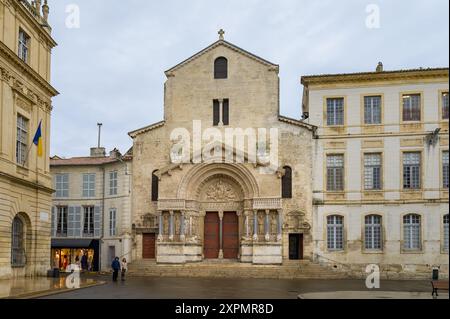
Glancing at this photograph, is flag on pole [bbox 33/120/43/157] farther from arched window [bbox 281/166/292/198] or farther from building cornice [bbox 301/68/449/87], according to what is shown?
building cornice [bbox 301/68/449/87]

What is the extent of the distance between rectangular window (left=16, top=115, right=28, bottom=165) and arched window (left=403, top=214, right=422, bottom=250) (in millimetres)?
21251

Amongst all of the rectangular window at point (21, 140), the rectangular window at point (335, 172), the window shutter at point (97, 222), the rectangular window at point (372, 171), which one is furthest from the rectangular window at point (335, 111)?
the rectangular window at point (21, 140)

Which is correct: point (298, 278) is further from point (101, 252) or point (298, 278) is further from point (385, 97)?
point (101, 252)

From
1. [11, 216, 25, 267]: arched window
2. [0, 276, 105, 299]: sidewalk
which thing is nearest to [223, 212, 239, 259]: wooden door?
[0, 276, 105, 299]: sidewalk

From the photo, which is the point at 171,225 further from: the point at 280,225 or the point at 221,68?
the point at 221,68

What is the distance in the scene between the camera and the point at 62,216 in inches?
1741

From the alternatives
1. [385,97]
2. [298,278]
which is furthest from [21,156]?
[385,97]

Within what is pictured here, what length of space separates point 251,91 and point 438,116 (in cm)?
1124

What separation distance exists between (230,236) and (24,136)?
46.7ft

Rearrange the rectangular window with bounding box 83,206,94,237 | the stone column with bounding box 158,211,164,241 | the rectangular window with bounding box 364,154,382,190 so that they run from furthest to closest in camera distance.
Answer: the rectangular window with bounding box 83,206,94,237, the stone column with bounding box 158,211,164,241, the rectangular window with bounding box 364,154,382,190

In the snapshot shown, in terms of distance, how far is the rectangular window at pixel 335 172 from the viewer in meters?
36.9

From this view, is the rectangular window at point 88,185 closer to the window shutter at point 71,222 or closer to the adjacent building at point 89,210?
the adjacent building at point 89,210

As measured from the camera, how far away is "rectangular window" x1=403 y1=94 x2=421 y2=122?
118 feet

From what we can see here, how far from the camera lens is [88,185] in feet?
143
